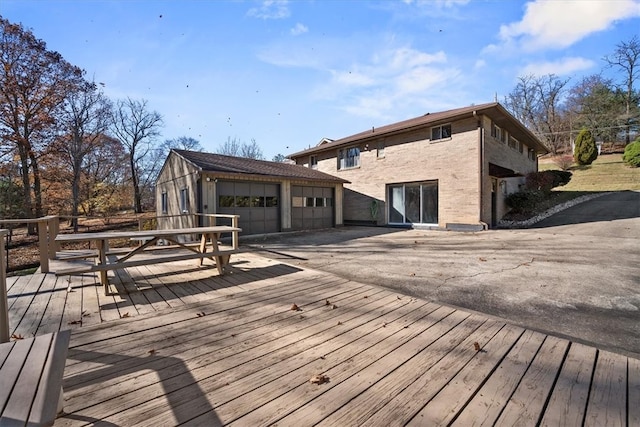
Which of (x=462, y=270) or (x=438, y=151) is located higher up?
(x=438, y=151)

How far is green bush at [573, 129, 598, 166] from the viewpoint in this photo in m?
27.0

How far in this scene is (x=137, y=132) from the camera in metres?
31.2

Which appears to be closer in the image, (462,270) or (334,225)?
(462,270)

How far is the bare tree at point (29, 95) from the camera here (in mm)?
16531

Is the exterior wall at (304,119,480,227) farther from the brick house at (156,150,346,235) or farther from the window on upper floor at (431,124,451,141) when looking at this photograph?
the brick house at (156,150,346,235)

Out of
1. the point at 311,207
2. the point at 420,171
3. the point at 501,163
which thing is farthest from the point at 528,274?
the point at 501,163

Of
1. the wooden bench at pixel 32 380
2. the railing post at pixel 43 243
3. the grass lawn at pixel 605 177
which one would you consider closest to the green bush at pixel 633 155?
the grass lawn at pixel 605 177

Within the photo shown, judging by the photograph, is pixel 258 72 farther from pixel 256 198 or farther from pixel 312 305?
pixel 312 305

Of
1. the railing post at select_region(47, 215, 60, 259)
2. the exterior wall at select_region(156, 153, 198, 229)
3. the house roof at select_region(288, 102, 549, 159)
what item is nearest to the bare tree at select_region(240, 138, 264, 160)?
the house roof at select_region(288, 102, 549, 159)

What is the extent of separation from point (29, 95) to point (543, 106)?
5118 centimetres

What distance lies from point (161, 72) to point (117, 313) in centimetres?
1065

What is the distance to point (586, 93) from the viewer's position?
32750 millimetres

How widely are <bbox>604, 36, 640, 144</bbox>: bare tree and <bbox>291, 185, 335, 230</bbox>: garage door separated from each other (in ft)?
121

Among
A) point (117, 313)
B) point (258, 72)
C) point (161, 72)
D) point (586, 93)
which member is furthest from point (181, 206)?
point (586, 93)
